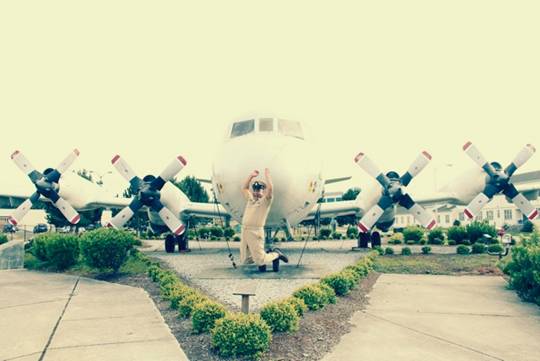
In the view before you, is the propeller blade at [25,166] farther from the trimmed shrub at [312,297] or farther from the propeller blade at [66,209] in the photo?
the trimmed shrub at [312,297]

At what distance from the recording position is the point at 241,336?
473cm

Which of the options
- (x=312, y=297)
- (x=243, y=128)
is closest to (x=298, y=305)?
(x=312, y=297)

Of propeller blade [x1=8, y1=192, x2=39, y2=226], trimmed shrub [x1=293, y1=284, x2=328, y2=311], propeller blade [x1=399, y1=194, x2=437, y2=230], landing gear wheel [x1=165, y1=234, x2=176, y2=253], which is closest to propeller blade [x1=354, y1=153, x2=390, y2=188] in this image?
propeller blade [x1=399, y1=194, x2=437, y2=230]

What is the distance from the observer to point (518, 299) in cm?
829

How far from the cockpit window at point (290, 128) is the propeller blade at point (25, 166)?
10.4m

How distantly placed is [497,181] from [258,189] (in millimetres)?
13130

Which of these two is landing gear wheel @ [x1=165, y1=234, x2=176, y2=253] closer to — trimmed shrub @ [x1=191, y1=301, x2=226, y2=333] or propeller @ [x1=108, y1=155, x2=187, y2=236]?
propeller @ [x1=108, y1=155, x2=187, y2=236]

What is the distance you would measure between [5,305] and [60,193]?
32.1 ft

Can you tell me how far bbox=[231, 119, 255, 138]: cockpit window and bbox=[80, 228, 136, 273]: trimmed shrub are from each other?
4649 millimetres

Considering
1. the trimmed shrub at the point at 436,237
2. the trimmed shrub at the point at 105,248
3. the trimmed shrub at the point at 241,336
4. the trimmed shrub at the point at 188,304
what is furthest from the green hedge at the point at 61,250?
the trimmed shrub at the point at 436,237

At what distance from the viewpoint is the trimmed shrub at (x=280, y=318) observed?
5.43 meters

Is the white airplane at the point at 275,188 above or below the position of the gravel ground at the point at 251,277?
above

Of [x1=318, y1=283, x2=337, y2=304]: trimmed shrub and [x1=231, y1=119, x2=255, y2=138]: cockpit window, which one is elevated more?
[x1=231, y1=119, x2=255, y2=138]: cockpit window

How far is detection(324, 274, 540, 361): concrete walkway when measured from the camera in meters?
4.87
